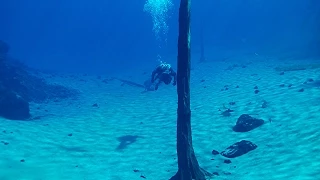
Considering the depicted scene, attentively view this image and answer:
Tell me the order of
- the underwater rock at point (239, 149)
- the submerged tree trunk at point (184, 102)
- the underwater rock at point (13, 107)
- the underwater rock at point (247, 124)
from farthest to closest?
the underwater rock at point (13, 107) → the underwater rock at point (247, 124) → the underwater rock at point (239, 149) → the submerged tree trunk at point (184, 102)

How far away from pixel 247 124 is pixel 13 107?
40.8 feet

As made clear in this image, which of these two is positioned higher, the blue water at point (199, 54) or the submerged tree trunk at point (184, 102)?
the blue water at point (199, 54)

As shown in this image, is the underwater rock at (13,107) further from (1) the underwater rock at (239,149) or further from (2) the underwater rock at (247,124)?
(1) the underwater rock at (239,149)

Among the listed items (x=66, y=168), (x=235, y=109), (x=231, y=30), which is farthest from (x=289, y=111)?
(x=231, y=30)

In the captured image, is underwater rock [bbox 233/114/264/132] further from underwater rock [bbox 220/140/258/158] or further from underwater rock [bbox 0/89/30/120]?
underwater rock [bbox 0/89/30/120]

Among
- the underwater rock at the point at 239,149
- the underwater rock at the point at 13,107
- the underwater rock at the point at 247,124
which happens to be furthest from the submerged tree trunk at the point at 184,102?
the underwater rock at the point at 13,107

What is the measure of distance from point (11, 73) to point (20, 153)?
1723 centimetres

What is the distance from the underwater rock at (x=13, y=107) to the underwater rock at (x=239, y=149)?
458 inches

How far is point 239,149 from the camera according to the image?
354 inches

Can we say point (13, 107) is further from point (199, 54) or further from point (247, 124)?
point (199, 54)

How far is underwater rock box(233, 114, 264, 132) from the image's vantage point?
10828 millimetres

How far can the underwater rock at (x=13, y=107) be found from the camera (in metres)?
15.1

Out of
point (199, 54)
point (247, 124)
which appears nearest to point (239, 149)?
point (247, 124)

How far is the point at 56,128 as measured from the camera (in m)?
13.3
